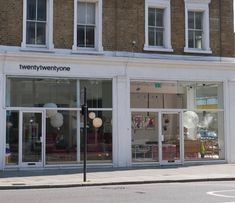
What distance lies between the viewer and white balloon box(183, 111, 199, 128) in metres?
25.2

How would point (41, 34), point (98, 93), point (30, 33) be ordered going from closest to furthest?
1. point (30, 33)
2. point (41, 34)
3. point (98, 93)

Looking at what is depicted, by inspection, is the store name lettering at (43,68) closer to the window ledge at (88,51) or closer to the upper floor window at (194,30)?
the window ledge at (88,51)

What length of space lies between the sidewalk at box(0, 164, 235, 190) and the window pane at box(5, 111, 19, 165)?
997 mm

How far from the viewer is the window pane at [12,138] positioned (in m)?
21.8

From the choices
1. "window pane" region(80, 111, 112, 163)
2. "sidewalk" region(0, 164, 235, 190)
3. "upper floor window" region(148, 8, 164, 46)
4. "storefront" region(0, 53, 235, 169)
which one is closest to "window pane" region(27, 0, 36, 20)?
"storefront" region(0, 53, 235, 169)

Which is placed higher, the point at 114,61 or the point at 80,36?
the point at 80,36

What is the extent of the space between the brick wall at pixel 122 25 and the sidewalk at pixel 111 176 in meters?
5.54

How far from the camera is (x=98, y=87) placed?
77.4 feet

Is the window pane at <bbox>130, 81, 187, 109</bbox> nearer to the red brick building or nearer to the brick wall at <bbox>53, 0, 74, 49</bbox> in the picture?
the red brick building

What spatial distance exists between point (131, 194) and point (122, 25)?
436 inches

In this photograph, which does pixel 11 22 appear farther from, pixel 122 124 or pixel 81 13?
pixel 122 124

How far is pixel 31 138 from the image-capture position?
22266 millimetres

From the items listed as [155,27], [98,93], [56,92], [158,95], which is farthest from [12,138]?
[155,27]

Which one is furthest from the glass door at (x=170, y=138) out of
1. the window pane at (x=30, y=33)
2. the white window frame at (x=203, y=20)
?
the window pane at (x=30, y=33)
